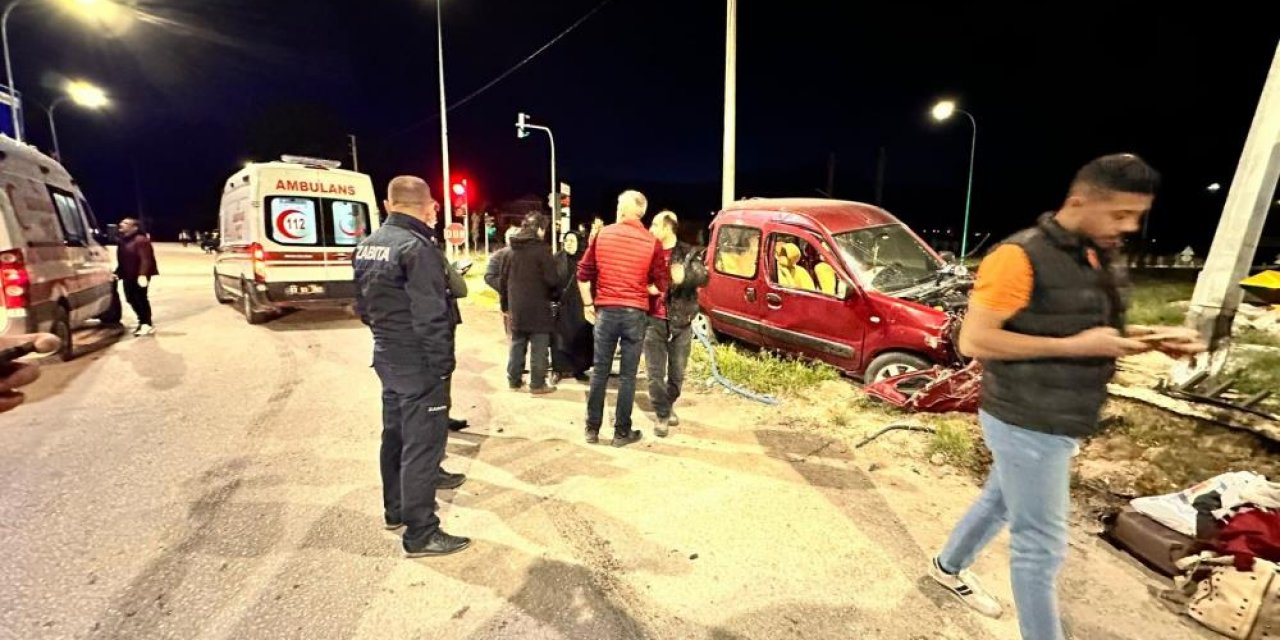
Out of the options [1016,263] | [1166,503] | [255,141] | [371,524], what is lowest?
[371,524]

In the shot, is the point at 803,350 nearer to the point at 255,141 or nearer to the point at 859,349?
the point at 859,349

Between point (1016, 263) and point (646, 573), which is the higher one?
point (1016, 263)

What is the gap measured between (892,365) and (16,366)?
5.75 metres

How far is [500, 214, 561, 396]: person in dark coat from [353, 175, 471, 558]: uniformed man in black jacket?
2.63 m

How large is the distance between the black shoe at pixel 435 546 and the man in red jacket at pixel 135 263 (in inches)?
314

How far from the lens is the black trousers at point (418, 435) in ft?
9.86

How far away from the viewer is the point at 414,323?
2920 millimetres

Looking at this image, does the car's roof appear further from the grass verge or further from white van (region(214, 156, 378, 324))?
white van (region(214, 156, 378, 324))

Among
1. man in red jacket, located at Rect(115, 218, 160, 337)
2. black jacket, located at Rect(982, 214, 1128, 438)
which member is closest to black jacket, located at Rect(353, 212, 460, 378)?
black jacket, located at Rect(982, 214, 1128, 438)

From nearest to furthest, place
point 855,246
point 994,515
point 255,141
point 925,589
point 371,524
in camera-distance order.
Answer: point 994,515 → point 925,589 → point 371,524 → point 855,246 → point 255,141

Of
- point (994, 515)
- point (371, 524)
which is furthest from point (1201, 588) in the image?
point (371, 524)

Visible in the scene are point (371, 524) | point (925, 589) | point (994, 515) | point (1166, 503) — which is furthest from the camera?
point (371, 524)

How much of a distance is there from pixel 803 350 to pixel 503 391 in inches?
126

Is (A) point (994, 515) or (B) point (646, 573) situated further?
(B) point (646, 573)
